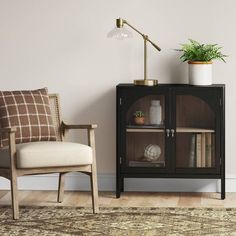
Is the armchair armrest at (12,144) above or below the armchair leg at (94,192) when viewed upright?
above

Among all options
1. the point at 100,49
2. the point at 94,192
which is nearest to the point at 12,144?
the point at 94,192

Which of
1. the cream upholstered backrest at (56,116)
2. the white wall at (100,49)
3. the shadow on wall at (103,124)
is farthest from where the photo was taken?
the shadow on wall at (103,124)

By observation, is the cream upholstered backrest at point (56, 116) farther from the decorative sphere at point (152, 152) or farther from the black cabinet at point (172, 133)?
the decorative sphere at point (152, 152)

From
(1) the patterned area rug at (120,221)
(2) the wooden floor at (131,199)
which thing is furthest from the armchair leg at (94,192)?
(2) the wooden floor at (131,199)

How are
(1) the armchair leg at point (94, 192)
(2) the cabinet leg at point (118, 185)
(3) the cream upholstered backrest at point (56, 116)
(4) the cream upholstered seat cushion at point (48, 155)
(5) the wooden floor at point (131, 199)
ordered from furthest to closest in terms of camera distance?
(2) the cabinet leg at point (118, 185)
(3) the cream upholstered backrest at point (56, 116)
(5) the wooden floor at point (131, 199)
(1) the armchair leg at point (94, 192)
(4) the cream upholstered seat cushion at point (48, 155)

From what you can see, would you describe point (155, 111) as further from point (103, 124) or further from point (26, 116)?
point (26, 116)

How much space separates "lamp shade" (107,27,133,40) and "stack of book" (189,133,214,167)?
855mm

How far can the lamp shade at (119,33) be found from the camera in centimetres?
526

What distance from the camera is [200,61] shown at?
5.27 metres

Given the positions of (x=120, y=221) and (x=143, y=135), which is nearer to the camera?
(x=120, y=221)

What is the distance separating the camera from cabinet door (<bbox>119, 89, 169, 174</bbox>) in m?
5.26

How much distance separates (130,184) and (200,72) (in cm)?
101

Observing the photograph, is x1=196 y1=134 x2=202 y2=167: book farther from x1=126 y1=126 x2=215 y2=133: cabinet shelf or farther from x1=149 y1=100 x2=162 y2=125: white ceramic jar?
x1=149 y1=100 x2=162 y2=125: white ceramic jar

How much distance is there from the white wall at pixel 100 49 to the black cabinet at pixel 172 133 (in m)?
0.29
